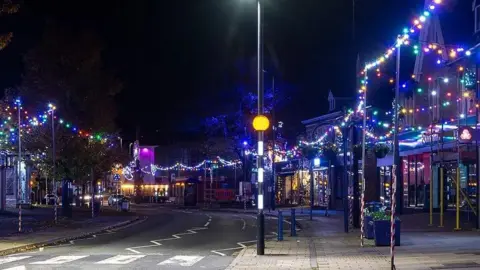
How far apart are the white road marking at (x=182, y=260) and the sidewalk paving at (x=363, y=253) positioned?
44.1 inches

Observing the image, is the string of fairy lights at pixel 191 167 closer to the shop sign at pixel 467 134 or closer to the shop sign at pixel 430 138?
the shop sign at pixel 430 138

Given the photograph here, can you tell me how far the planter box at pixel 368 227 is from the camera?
69.5ft

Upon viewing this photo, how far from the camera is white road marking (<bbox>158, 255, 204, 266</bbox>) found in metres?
16.2

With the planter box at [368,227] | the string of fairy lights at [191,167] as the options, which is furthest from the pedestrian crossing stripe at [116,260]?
the string of fairy lights at [191,167]

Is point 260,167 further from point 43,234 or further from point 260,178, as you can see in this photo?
point 43,234

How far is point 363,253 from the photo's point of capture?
1778 centimetres

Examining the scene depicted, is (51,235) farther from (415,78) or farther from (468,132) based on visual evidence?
(415,78)

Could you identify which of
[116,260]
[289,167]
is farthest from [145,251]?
[289,167]

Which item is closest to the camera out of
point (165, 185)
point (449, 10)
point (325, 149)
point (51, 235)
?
point (51, 235)

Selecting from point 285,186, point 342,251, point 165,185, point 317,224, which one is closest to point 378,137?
point 317,224

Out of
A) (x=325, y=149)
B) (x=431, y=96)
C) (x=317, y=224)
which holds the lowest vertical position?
(x=317, y=224)

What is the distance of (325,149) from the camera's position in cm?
→ 3744

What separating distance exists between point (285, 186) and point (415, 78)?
31441 millimetres

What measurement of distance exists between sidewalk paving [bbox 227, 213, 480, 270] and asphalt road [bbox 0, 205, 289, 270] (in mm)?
1189
